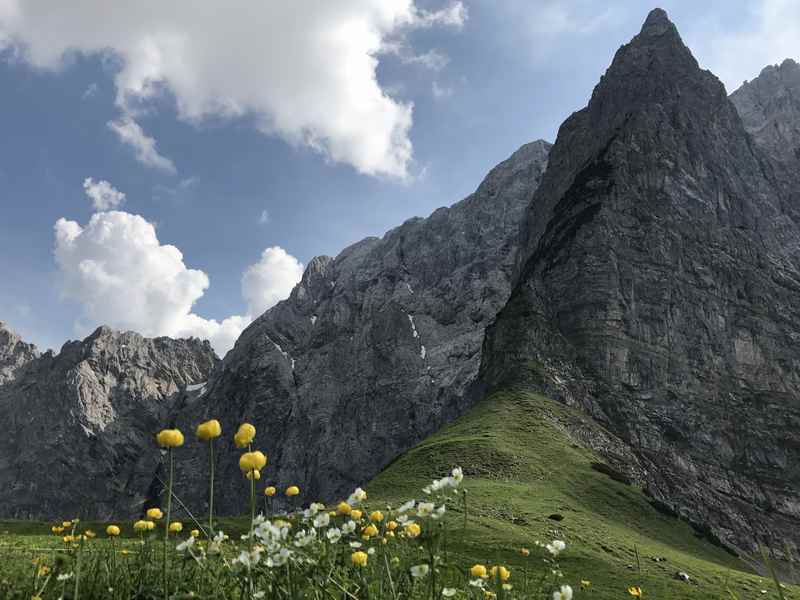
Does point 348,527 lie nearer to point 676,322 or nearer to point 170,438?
point 170,438

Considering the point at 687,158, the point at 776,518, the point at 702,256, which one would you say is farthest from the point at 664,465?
the point at 687,158

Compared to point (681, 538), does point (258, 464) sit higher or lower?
higher

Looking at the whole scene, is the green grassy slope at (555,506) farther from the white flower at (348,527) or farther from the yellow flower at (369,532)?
the white flower at (348,527)

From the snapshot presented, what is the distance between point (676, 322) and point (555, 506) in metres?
106

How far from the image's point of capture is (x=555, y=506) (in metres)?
67.2

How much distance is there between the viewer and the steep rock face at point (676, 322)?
128 meters

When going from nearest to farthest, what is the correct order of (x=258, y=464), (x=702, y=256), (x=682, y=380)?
(x=258, y=464) < (x=682, y=380) < (x=702, y=256)

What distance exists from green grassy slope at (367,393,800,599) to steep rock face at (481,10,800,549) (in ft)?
69.8

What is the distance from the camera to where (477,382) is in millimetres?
149250

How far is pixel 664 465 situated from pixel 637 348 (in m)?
34.7

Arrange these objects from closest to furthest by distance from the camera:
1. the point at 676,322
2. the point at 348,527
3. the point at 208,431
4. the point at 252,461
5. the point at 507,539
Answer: the point at 252,461
the point at 208,431
the point at 348,527
the point at 507,539
the point at 676,322

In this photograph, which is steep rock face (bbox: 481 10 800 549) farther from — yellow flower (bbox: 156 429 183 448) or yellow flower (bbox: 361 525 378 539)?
yellow flower (bbox: 156 429 183 448)

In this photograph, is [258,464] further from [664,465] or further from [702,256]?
[702,256]

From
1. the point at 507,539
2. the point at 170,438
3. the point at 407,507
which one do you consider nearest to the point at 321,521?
the point at 407,507
